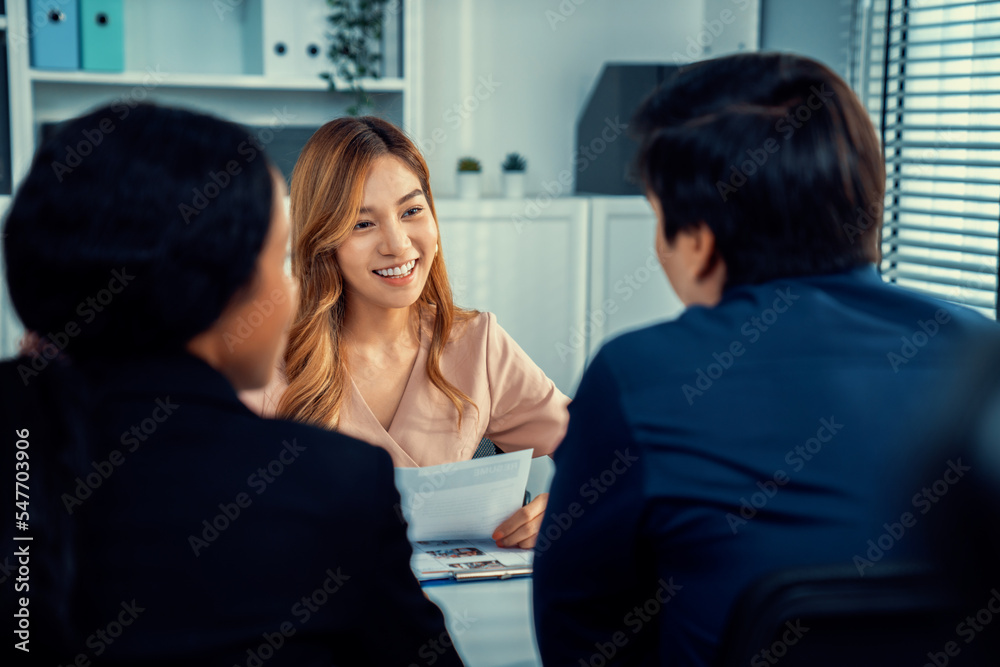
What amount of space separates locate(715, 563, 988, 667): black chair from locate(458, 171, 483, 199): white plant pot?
2.58m

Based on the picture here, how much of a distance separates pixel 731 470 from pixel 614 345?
Result: 0.53ft

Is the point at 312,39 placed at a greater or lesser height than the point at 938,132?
greater

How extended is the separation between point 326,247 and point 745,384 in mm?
1175

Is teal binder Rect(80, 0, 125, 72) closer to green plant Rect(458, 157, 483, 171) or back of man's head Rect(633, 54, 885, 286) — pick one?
green plant Rect(458, 157, 483, 171)

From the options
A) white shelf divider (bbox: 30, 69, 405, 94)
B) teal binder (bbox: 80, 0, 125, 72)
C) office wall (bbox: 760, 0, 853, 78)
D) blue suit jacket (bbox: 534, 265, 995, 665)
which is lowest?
blue suit jacket (bbox: 534, 265, 995, 665)

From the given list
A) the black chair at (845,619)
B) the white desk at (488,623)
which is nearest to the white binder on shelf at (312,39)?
the white desk at (488,623)

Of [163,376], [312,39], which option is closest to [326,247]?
[163,376]

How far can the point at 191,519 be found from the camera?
0.76 meters

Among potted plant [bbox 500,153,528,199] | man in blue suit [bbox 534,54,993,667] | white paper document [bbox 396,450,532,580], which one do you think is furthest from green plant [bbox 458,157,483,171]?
man in blue suit [bbox 534,54,993,667]

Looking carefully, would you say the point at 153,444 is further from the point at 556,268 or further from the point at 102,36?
the point at 556,268

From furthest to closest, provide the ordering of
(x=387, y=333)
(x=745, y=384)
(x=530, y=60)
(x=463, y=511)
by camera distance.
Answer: (x=530, y=60) < (x=387, y=333) < (x=463, y=511) < (x=745, y=384)

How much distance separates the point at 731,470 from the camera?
84 centimetres

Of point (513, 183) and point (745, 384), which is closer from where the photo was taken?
point (745, 384)

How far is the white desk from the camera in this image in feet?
4.09
